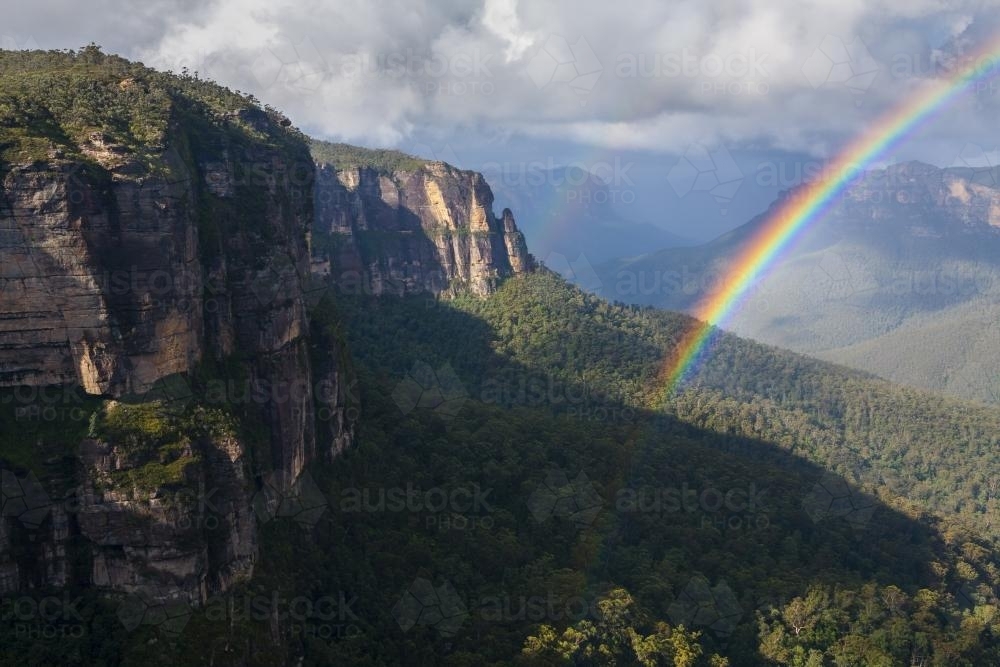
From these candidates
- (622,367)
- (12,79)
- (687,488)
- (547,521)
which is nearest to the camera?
(12,79)

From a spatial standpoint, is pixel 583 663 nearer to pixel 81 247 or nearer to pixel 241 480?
pixel 241 480

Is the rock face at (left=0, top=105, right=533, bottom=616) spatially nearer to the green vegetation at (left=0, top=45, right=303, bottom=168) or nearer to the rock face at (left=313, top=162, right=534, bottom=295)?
the green vegetation at (left=0, top=45, right=303, bottom=168)

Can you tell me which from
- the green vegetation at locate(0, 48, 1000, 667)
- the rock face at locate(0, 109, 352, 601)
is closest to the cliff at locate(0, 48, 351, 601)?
the rock face at locate(0, 109, 352, 601)

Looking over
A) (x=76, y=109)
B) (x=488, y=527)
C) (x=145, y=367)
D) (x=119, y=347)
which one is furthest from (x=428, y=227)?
(x=119, y=347)

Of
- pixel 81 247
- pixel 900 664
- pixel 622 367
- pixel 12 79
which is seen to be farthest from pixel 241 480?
pixel 622 367

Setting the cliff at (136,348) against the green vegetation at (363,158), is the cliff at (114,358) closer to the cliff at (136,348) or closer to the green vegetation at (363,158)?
the cliff at (136,348)

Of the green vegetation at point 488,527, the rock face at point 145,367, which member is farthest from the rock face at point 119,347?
the green vegetation at point 488,527
